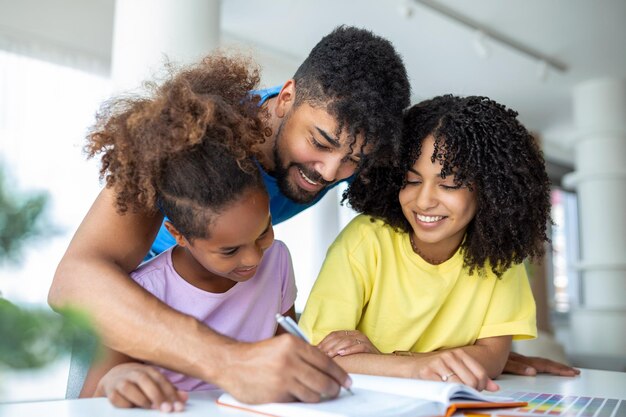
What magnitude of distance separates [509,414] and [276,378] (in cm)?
29

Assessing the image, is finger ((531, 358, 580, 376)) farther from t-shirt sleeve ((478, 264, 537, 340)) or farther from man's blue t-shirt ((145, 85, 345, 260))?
man's blue t-shirt ((145, 85, 345, 260))

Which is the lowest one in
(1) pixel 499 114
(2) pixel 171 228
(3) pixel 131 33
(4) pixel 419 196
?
(2) pixel 171 228

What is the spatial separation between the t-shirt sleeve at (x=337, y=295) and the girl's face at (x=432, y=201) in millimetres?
138

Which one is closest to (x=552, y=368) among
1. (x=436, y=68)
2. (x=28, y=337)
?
(x=28, y=337)

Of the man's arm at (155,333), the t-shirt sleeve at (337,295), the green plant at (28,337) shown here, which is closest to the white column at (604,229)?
the t-shirt sleeve at (337,295)

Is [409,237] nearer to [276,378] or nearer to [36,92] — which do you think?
[276,378]

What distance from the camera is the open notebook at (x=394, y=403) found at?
2.34 ft

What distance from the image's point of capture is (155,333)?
84 cm

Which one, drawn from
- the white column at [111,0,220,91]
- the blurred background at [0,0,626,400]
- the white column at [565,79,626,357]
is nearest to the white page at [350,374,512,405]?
the white column at [111,0,220,91]

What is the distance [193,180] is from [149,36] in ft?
5.60

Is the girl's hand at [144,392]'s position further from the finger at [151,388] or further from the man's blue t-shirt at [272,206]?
the man's blue t-shirt at [272,206]

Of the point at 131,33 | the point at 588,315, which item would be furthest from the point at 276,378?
the point at 588,315

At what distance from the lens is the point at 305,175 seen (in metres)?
1.33

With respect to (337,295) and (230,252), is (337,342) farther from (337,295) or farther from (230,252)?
(230,252)
